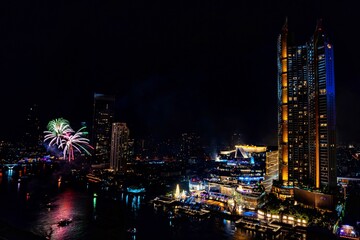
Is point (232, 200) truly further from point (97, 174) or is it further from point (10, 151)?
point (10, 151)

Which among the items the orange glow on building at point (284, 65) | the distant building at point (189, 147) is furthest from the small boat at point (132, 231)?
the distant building at point (189, 147)

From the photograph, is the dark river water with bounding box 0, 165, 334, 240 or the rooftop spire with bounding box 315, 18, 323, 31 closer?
the dark river water with bounding box 0, 165, 334, 240

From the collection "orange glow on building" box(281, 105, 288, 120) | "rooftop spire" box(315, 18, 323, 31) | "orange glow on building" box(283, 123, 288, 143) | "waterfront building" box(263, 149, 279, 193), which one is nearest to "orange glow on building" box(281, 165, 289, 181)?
"waterfront building" box(263, 149, 279, 193)

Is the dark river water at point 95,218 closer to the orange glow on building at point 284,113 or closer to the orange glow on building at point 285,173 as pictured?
the orange glow on building at point 285,173

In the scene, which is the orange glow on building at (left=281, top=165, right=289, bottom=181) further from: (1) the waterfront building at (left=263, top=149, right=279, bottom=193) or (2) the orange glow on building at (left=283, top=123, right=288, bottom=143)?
(2) the orange glow on building at (left=283, top=123, right=288, bottom=143)

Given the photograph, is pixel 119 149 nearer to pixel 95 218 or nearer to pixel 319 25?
pixel 95 218

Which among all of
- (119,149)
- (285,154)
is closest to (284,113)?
(285,154)

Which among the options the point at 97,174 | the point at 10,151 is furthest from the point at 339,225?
the point at 10,151
